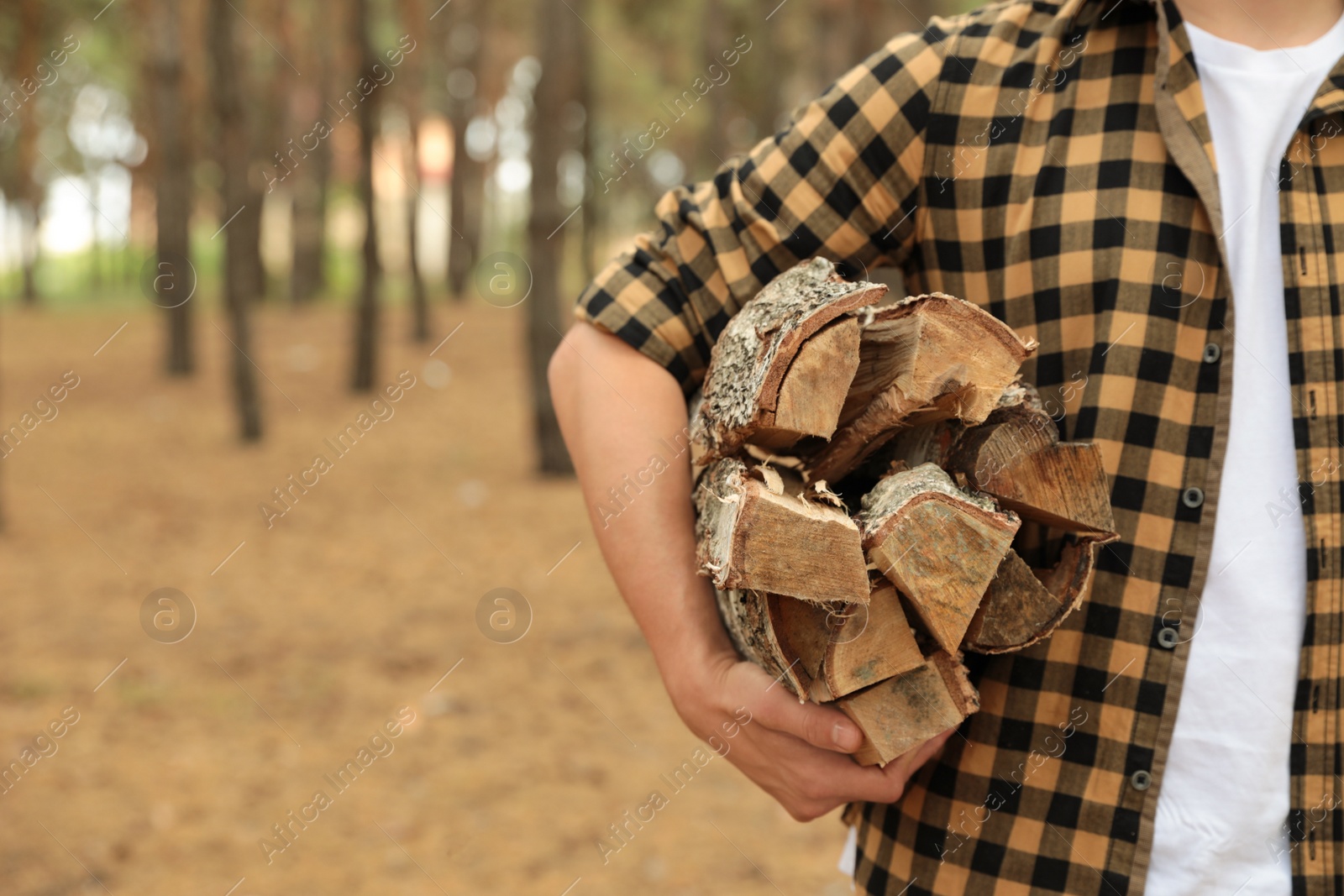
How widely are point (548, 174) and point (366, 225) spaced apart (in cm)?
310

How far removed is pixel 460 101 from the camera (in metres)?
16.3

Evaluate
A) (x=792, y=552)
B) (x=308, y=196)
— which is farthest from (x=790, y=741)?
(x=308, y=196)

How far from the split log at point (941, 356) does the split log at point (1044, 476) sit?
54mm

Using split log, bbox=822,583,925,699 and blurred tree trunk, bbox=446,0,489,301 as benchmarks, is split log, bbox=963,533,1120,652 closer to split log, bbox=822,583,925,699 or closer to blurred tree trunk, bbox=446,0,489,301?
split log, bbox=822,583,925,699

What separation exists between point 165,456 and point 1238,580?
9953 millimetres

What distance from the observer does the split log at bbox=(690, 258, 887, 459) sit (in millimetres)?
1357

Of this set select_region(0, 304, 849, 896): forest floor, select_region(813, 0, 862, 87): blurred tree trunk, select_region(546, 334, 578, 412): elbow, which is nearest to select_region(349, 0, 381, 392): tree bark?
select_region(0, 304, 849, 896): forest floor

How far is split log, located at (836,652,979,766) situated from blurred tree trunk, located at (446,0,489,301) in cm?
1535

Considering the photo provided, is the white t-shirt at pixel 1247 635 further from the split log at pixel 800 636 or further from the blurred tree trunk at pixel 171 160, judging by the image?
the blurred tree trunk at pixel 171 160

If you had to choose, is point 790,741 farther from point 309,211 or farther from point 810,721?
point 309,211

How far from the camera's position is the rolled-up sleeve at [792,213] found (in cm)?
164

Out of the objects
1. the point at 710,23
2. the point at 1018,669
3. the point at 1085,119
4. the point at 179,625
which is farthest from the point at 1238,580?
the point at 710,23

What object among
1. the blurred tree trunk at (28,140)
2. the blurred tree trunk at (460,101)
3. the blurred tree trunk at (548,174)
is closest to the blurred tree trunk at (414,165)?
the blurred tree trunk at (460,101)

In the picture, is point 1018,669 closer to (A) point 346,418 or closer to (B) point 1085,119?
(B) point 1085,119
